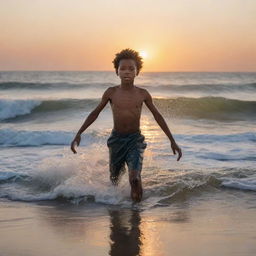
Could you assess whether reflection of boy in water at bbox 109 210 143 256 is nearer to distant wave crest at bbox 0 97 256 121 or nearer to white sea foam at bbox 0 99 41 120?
distant wave crest at bbox 0 97 256 121

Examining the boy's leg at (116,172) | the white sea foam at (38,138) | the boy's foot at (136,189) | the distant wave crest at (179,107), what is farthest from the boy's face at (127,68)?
the distant wave crest at (179,107)

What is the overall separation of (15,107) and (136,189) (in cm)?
1513

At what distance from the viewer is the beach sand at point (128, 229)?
376cm

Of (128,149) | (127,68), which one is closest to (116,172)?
(128,149)

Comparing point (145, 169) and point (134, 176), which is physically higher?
point (134, 176)

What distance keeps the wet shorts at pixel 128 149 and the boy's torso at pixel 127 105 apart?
0.10m

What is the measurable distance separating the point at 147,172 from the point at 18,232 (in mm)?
3058

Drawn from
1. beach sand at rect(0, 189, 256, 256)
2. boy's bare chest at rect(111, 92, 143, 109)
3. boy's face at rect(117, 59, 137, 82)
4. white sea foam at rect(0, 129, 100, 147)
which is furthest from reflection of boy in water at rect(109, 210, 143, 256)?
white sea foam at rect(0, 129, 100, 147)

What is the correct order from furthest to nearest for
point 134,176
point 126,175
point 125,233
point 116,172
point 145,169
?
point 145,169 < point 126,175 < point 116,172 < point 134,176 < point 125,233

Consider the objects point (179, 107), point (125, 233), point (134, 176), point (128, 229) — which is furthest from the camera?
point (179, 107)

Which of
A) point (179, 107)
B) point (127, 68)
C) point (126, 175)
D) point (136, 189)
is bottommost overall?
point (179, 107)

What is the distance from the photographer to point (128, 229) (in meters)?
4.35

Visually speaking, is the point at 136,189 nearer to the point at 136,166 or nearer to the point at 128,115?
the point at 136,166

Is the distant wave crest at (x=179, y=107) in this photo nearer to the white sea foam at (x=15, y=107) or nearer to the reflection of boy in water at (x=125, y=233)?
the white sea foam at (x=15, y=107)
